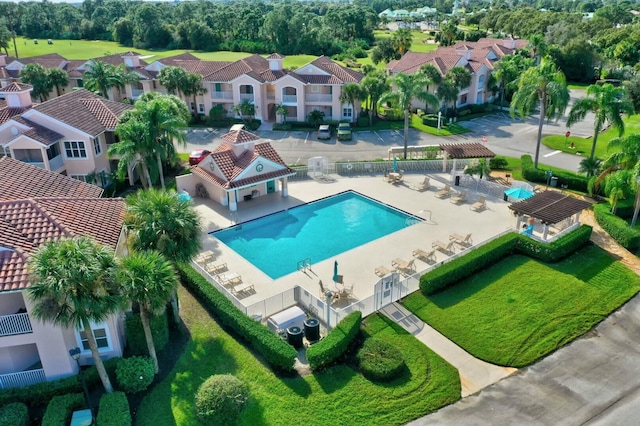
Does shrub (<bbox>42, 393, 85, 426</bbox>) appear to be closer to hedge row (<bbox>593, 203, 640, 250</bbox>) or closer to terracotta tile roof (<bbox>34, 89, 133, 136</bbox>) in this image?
terracotta tile roof (<bbox>34, 89, 133, 136</bbox>)

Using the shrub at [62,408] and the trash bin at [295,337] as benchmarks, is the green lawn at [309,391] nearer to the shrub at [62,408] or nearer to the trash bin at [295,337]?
the trash bin at [295,337]

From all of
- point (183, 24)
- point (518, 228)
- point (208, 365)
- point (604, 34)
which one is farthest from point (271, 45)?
point (208, 365)

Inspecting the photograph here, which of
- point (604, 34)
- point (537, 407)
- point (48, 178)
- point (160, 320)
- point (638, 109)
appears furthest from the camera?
point (604, 34)

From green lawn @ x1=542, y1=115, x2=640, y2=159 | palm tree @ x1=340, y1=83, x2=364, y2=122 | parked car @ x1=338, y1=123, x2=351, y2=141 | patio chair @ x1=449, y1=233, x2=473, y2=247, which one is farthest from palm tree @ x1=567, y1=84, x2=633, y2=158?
palm tree @ x1=340, y1=83, x2=364, y2=122

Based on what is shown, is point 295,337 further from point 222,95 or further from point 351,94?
point 222,95

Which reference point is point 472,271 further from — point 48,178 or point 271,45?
point 271,45
